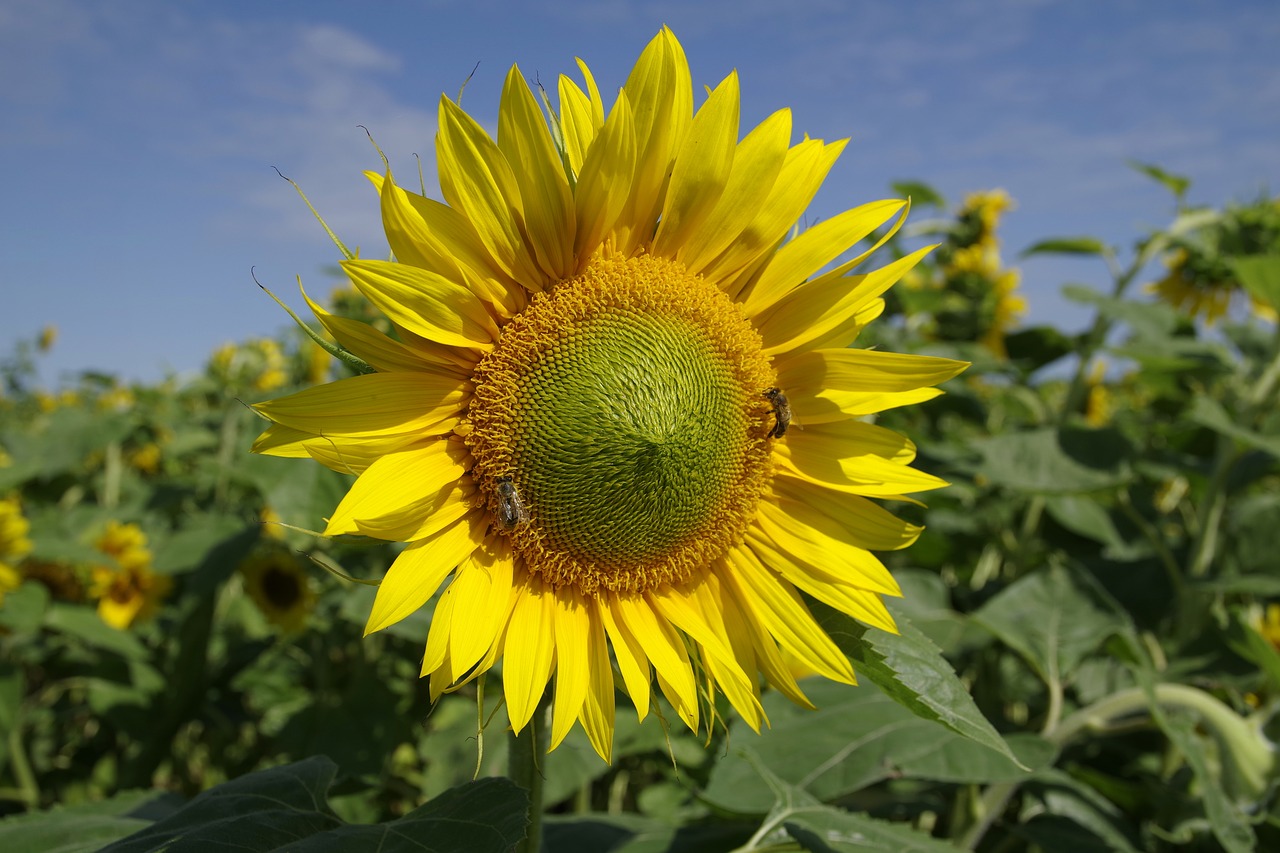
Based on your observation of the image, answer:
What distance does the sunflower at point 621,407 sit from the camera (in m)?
1.34

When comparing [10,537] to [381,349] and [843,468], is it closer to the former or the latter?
[381,349]

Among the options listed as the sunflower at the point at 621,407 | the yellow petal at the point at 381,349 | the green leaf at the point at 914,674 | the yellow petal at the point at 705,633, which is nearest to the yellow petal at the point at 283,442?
the sunflower at the point at 621,407

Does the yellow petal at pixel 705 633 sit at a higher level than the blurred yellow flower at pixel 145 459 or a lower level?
lower

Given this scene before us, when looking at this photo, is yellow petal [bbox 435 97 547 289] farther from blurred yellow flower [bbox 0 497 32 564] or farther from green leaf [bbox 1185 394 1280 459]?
blurred yellow flower [bbox 0 497 32 564]

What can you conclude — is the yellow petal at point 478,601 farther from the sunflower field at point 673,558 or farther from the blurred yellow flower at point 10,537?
the blurred yellow flower at point 10,537

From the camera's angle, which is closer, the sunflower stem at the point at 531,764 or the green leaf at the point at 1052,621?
the sunflower stem at the point at 531,764

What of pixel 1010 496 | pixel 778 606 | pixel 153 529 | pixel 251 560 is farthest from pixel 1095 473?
pixel 153 529

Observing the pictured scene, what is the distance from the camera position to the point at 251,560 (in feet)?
13.3

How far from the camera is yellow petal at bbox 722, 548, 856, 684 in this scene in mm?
1538

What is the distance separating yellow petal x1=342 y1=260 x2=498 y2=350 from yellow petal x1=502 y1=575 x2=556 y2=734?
1.40ft

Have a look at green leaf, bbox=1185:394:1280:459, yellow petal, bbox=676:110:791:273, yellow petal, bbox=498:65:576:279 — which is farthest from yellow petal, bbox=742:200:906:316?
green leaf, bbox=1185:394:1280:459

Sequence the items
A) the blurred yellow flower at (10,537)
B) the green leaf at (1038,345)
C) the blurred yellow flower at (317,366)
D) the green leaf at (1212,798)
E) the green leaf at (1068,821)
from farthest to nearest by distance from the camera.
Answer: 1. the blurred yellow flower at (317,366)
2. the green leaf at (1038,345)
3. the blurred yellow flower at (10,537)
4. the green leaf at (1068,821)
5. the green leaf at (1212,798)

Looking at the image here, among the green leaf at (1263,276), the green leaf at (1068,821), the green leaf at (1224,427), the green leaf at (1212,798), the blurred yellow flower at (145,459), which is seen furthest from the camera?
the blurred yellow flower at (145,459)

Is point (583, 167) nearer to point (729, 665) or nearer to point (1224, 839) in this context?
point (729, 665)
